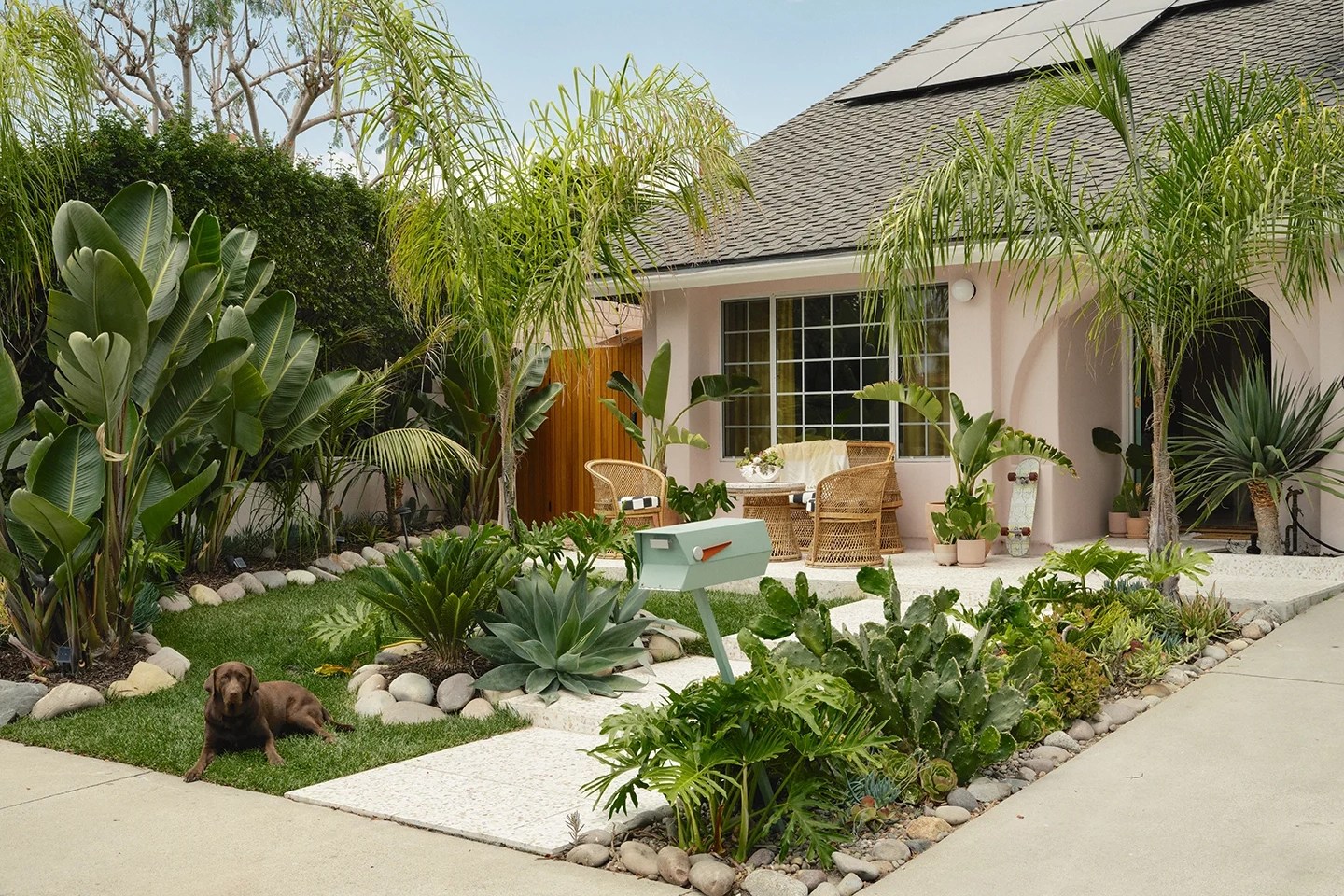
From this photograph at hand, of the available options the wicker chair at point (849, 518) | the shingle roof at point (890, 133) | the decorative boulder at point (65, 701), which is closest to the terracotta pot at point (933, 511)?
the wicker chair at point (849, 518)

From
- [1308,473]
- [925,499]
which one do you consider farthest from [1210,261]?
[925,499]

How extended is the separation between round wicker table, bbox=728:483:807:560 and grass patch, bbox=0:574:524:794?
4.33 meters

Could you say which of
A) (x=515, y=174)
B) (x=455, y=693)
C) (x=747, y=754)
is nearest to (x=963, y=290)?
(x=515, y=174)

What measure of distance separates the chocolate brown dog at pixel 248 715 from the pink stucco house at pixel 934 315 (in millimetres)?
6921

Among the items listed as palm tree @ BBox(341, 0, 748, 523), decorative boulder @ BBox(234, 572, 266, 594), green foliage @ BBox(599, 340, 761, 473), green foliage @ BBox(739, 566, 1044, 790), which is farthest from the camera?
green foliage @ BBox(599, 340, 761, 473)

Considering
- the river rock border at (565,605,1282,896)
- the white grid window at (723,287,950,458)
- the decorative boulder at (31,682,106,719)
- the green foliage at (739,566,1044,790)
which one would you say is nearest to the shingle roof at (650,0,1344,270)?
the white grid window at (723,287,950,458)

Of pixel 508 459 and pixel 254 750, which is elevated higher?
pixel 508 459

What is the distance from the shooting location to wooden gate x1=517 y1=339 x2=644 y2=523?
1478 cm

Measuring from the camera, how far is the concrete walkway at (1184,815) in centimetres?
399

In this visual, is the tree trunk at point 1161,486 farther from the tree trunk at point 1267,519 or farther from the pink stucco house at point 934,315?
the pink stucco house at point 934,315

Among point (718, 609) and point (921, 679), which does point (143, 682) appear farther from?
point (921, 679)

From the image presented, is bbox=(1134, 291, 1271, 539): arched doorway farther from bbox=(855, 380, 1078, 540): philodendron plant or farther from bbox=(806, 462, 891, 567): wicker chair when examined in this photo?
bbox=(806, 462, 891, 567): wicker chair

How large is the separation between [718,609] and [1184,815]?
4783 millimetres

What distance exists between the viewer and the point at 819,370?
41.6 ft
